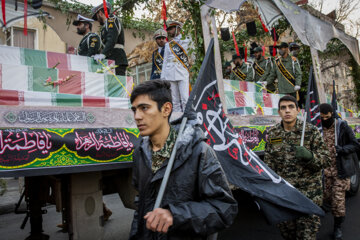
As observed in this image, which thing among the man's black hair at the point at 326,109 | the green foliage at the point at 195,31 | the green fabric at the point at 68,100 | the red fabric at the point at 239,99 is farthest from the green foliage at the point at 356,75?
the green fabric at the point at 68,100

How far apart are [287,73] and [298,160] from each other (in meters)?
5.16

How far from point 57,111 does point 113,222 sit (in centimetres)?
344

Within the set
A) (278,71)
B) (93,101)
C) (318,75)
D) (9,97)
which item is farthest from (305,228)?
(278,71)

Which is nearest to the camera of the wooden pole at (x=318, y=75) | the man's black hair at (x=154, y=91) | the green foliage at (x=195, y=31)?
the man's black hair at (x=154, y=91)

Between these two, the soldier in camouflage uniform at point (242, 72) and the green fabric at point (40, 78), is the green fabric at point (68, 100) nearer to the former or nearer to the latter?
the green fabric at point (40, 78)

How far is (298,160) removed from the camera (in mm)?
3299

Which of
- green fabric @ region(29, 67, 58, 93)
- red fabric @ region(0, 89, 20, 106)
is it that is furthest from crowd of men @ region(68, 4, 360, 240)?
red fabric @ region(0, 89, 20, 106)

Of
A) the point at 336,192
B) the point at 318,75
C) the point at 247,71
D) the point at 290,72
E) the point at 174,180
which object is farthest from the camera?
the point at 247,71

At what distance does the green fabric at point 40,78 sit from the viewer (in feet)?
12.5

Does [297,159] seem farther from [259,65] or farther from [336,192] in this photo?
[259,65]

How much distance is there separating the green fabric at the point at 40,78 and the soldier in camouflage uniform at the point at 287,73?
612 centimetres

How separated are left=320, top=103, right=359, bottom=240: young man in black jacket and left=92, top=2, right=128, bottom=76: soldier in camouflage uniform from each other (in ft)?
12.4

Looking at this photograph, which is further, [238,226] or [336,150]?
[238,226]

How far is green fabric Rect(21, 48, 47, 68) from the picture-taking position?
415 centimetres
